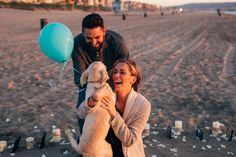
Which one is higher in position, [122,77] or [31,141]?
[122,77]

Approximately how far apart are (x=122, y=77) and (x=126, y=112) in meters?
0.35

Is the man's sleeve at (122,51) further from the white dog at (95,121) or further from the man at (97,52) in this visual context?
the white dog at (95,121)

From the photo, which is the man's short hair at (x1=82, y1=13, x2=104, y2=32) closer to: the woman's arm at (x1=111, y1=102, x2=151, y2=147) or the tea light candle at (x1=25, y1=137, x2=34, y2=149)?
the woman's arm at (x1=111, y1=102, x2=151, y2=147)

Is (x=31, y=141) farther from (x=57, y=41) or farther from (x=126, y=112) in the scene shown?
(x=126, y=112)

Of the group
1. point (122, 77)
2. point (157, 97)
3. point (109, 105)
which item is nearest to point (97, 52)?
point (122, 77)

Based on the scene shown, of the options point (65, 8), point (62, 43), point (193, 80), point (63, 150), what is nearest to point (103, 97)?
point (62, 43)

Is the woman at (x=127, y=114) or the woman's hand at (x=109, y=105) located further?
the woman at (x=127, y=114)

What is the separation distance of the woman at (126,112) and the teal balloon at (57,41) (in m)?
1.27

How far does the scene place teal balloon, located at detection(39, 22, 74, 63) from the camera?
4.56 metres

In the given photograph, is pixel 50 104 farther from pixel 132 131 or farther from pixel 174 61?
pixel 174 61

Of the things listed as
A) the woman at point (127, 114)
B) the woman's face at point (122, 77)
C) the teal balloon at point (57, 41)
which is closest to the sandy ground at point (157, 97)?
the teal balloon at point (57, 41)

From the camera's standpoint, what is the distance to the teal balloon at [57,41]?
15.0 feet

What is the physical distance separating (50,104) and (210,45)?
42.5ft

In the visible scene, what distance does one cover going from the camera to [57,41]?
4527 mm
